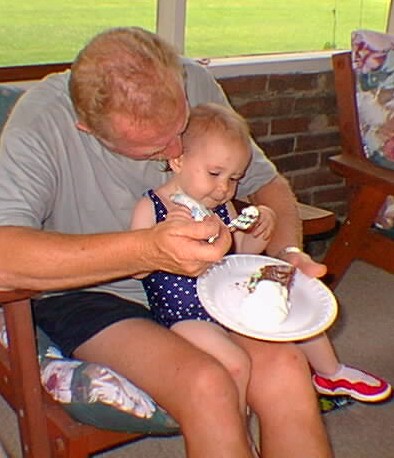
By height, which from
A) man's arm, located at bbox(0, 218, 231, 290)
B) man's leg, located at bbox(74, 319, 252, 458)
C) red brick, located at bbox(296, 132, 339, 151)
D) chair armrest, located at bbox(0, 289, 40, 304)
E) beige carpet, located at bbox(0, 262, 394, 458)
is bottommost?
beige carpet, located at bbox(0, 262, 394, 458)

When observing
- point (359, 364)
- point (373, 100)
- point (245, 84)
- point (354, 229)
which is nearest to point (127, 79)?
point (354, 229)

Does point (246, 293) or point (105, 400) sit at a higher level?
point (246, 293)

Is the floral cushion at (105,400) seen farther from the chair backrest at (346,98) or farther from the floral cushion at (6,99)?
the chair backrest at (346,98)

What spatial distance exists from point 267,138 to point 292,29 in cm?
62

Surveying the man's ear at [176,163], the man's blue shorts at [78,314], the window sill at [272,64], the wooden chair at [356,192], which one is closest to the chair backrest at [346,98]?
the wooden chair at [356,192]

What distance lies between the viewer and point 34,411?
173cm

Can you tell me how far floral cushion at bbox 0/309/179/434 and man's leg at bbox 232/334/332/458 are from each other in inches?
6.8

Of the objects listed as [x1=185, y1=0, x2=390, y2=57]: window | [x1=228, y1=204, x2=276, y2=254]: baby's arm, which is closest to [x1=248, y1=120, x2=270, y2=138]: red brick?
[x1=185, y1=0, x2=390, y2=57]: window

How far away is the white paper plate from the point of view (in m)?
1.64

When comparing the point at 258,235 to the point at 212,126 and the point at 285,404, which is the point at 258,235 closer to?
the point at 212,126

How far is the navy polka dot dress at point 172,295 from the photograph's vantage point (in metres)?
1.85

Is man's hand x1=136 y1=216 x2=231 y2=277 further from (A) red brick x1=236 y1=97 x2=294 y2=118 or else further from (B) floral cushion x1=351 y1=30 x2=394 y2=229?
(A) red brick x1=236 y1=97 x2=294 y2=118

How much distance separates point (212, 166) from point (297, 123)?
5.27 ft

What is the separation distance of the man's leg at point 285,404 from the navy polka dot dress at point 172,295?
0.15 metres
